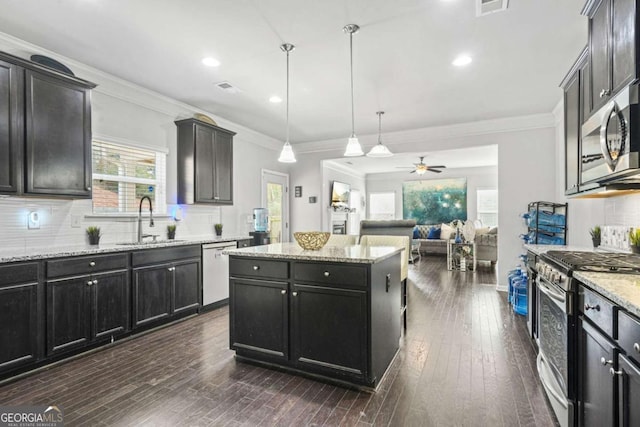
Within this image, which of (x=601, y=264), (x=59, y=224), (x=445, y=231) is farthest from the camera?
(x=445, y=231)

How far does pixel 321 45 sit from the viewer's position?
3018 mm

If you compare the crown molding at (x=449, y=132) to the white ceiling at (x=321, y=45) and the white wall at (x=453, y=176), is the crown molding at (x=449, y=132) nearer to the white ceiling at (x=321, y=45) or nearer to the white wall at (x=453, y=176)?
the white ceiling at (x=321, y=45)

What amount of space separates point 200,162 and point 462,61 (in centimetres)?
327

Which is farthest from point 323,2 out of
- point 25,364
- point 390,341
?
point 25,364

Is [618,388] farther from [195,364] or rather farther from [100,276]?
[100,276]

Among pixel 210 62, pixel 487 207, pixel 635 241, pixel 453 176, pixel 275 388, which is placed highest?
pixel 210 62

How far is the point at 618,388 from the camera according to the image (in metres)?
1.28

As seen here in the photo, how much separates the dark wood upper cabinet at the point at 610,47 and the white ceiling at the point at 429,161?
5.63 m

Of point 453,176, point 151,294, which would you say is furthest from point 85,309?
point 453,176

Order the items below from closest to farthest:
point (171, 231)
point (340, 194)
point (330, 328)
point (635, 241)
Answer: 1. point (635, 241)
2. point (330, 328)
3. point (171, 231)
4. point (340, 194)

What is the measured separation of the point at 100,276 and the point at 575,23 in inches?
177

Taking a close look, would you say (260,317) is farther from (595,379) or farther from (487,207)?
(487,207)

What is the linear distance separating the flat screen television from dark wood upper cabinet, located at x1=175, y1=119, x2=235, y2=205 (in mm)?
3838

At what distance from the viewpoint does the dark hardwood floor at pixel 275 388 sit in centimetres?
202
